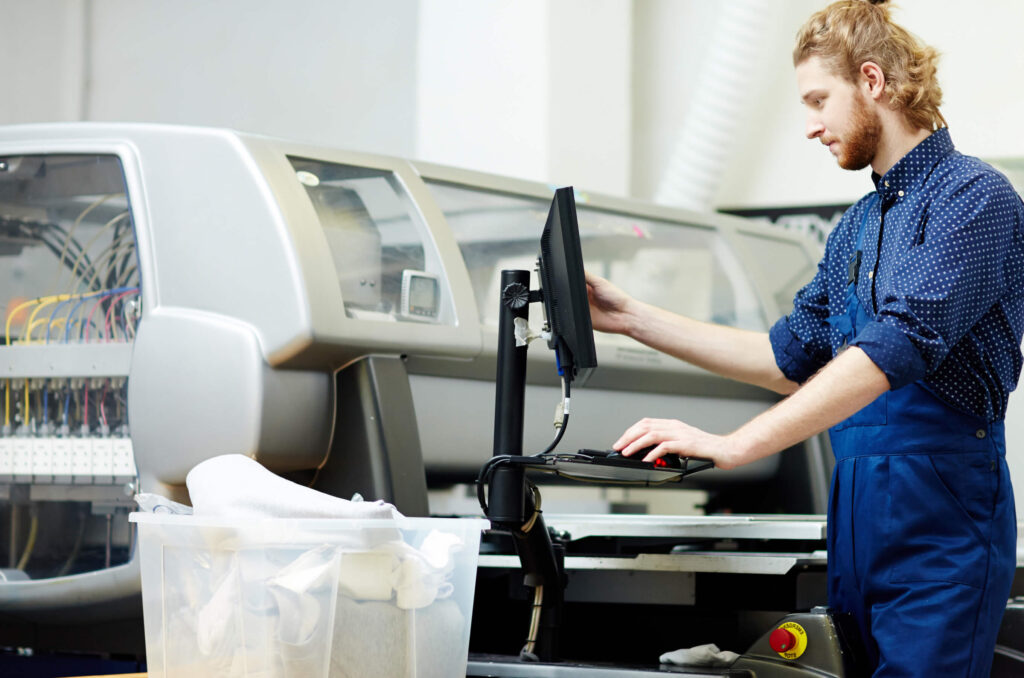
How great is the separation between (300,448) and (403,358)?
25cm

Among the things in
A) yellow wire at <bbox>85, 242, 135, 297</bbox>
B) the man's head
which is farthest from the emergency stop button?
yellow wire at <bbox>85, 242, 135, 297</bbox>

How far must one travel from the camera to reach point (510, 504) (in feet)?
5.00

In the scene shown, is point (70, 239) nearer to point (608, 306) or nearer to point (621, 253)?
point (608, 306)

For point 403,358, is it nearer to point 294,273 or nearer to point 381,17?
point 294,273

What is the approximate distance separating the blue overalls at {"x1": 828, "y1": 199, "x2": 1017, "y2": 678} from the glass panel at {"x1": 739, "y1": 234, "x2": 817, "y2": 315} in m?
1.61

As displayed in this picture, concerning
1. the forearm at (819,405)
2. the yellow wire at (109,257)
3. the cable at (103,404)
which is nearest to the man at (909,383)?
the forearm at (819,405)

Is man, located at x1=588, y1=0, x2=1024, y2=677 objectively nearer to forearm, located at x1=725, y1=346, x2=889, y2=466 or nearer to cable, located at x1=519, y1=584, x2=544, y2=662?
forearm, located at x1=725, y1=346, x2=889, y2=466

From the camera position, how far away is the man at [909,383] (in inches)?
56.7

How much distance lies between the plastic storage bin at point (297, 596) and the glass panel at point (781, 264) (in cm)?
203

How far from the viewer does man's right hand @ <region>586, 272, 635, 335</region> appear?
1878 millimetres

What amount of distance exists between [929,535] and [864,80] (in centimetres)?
65

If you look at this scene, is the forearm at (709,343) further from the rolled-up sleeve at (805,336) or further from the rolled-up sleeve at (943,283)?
the rolled-up sleeve at (943,283)

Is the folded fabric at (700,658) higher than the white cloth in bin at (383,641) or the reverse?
the reverse

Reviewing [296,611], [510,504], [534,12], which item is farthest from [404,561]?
[534,12]
